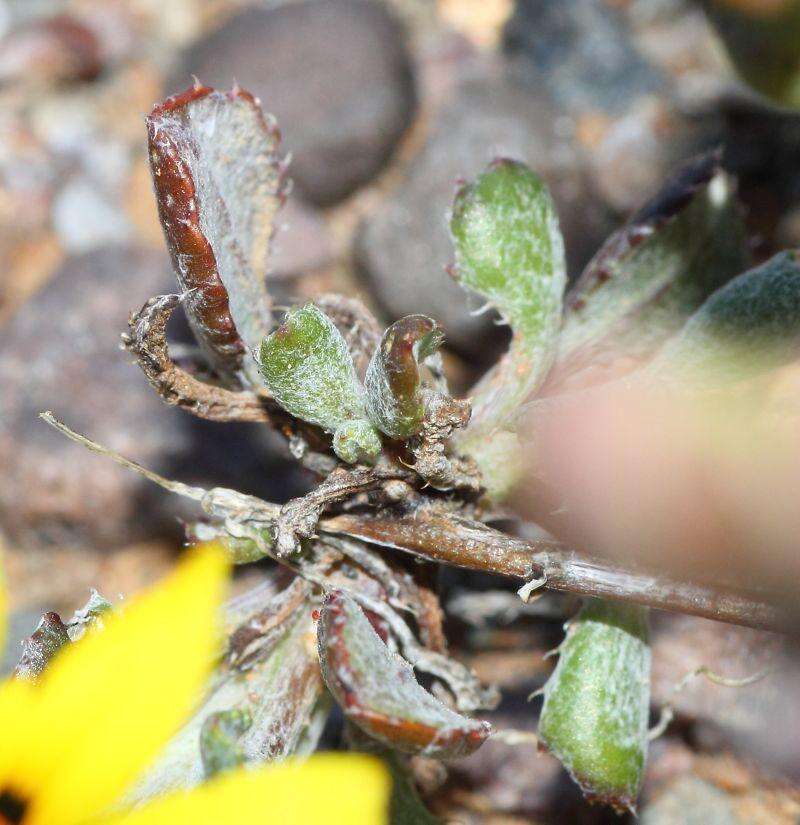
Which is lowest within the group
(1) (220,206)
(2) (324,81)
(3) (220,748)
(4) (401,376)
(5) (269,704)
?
(5) (269,704)

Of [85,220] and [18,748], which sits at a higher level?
[85,220]

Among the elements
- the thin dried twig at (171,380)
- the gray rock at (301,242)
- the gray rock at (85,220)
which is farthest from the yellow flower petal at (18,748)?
the gray rock at (85,220)

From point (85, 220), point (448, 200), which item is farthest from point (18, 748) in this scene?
point (85, 220)

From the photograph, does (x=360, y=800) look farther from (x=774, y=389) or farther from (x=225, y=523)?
(x=774, y=389)

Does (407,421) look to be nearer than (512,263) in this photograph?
Yes

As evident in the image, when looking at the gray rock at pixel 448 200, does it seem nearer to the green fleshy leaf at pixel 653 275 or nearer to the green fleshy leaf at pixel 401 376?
the green fleshy leaf at pixel 653 275

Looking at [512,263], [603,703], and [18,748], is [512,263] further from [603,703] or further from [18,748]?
[18,748]
